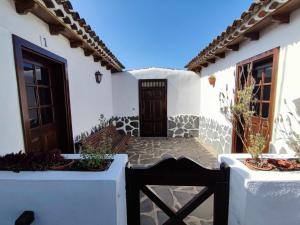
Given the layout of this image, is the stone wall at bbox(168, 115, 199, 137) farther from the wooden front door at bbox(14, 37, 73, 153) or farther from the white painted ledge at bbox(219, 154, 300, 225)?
the white painted ledge at bbox(219, 154, 300, 225)

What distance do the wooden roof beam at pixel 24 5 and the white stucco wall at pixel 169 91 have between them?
487 cm

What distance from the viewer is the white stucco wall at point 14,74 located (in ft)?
5.83

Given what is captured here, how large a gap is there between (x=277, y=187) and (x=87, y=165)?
4.99ft

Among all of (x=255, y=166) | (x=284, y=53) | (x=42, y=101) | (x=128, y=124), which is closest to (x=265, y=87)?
(x=284, y=53)

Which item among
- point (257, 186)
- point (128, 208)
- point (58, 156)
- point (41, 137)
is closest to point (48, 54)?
point (41, 137)

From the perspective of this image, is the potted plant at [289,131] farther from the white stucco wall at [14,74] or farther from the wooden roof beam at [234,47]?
the white stucco wall at [14,74]

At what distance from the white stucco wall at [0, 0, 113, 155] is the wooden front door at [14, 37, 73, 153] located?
10 centimetres

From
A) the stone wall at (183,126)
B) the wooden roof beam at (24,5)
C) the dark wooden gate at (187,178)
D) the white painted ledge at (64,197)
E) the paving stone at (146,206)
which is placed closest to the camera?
the white painted ledge at (64,197)

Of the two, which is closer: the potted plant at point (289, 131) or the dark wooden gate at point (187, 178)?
the dark wooden gate at point (187, 178)

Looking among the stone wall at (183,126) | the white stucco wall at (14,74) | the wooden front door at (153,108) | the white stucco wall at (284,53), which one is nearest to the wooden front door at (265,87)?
the white stucco wall at (284,53)

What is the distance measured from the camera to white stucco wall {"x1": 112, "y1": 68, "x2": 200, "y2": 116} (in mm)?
6742

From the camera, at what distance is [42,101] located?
2.80m

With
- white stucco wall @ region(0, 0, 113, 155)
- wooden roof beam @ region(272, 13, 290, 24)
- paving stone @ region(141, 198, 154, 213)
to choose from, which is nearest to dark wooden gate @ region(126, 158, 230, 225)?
paving stone @ region(141, 198, 154, 213)

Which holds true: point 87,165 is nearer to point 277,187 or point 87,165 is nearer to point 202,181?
point 202,181
